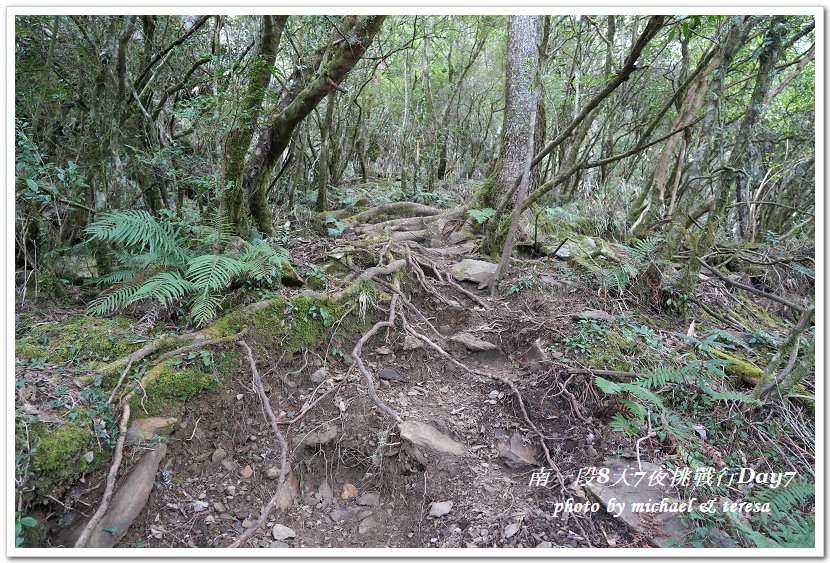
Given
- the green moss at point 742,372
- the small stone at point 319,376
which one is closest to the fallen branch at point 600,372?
the green moss at point 742,372

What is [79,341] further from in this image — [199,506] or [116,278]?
[199,506]

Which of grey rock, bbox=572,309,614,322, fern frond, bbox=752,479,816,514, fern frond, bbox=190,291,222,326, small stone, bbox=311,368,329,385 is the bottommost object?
fern frond, bbox=752,479,816,514

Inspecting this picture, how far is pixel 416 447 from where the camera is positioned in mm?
3074

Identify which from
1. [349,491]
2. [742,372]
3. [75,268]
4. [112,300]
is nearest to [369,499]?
[349,491]

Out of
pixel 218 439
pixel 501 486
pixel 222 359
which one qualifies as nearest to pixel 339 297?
pixel 222 359

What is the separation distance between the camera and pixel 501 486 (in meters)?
2.92

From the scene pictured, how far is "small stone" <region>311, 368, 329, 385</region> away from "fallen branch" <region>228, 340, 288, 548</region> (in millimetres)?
459

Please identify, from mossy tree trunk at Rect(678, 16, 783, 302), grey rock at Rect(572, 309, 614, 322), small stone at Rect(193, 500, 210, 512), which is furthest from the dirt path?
mossy tree trunk at Rect(678, 16, 783, 302)

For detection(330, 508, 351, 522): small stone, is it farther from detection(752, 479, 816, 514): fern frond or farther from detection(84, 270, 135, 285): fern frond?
detection(752, 479, 816, 514): fern frond

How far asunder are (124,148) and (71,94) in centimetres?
82

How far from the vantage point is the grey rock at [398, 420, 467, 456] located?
3096mm

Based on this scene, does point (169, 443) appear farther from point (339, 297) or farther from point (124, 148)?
point (124, 148)

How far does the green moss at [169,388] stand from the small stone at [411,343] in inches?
68.6

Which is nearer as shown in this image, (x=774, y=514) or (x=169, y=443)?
(x=774, y=514)
